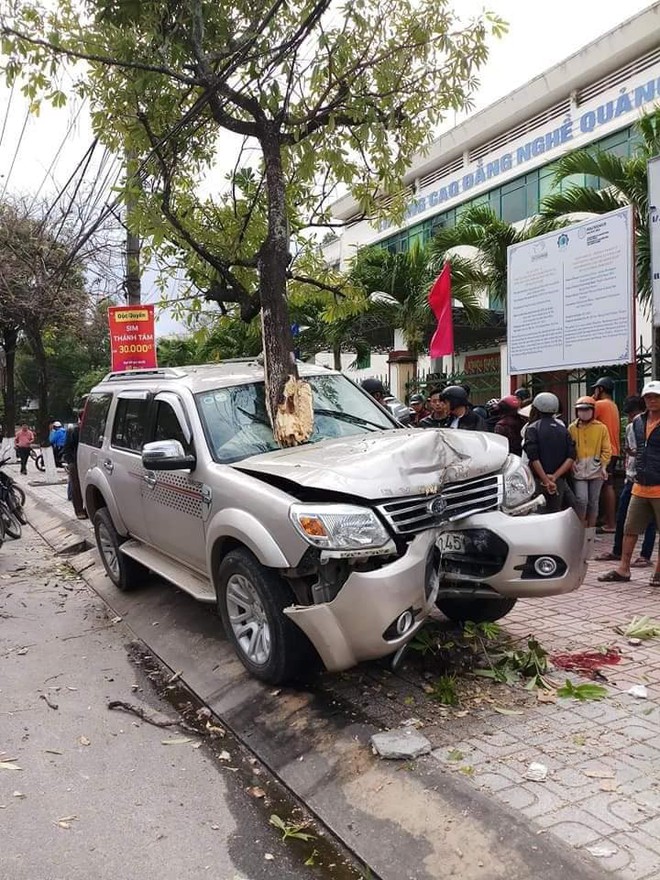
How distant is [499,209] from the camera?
24969 millimetres

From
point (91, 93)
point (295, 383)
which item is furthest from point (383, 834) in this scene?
point (91, 93)

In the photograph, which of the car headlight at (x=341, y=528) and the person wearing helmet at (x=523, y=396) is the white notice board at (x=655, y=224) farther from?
the car headlight at (x=341, y=528)

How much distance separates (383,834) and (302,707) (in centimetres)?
113

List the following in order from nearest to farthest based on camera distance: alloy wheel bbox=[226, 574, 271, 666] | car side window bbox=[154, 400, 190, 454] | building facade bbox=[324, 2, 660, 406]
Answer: alloy wheel bbox=[226, 574, 271, 666]
car side window bbox=[154, 400, 190, 454]
building facade bbox=[324, 2, 660, 406]

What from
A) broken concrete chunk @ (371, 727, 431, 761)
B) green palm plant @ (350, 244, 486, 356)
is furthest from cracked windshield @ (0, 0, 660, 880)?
green palm plant @ (350, 244, 486, 356)

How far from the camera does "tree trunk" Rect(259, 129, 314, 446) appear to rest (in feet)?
17.0

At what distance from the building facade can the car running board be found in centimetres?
Answer: 1175

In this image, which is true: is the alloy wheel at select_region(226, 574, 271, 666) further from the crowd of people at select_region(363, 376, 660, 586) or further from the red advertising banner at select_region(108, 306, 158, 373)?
the red advertising banner at select_region(108, 306, 158, 373)

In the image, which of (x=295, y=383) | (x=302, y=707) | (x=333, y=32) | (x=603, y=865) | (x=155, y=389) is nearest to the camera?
(x=603, y=865)

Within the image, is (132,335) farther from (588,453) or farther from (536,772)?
(536,772)

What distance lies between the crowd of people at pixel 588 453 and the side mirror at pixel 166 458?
283 cm

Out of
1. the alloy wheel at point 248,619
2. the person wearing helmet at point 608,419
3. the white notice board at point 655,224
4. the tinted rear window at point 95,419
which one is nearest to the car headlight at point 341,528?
the alloy wheel at point 248,619

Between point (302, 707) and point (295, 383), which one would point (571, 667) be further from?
point (295, 383)

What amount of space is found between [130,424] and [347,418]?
2030 mm
